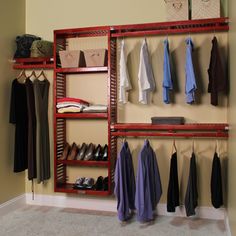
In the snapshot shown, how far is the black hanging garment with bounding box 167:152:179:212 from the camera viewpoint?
3.06m

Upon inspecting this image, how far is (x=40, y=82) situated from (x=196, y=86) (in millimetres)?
1773

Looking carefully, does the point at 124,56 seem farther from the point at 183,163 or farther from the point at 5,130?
the point at 5,130

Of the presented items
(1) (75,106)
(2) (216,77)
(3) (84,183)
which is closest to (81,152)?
(3) (84,183)

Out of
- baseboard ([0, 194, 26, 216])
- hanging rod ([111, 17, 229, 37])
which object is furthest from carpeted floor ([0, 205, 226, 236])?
hanging rod ([111, 17, 229, 37])

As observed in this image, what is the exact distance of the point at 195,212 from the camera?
3178 millimetres

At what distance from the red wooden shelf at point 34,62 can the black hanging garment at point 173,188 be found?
1.77 m

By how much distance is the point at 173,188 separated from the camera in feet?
10.1

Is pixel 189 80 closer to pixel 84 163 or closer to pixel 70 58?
pixel 70 58

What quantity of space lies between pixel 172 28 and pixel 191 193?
172 cm

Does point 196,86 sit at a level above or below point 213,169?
above


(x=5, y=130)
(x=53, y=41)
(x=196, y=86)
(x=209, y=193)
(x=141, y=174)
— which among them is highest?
(x=53, y=41)

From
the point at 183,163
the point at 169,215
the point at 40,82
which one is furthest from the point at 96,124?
the point at 169,215

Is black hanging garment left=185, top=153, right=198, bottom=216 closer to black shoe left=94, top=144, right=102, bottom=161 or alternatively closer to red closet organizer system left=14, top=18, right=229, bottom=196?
red closet organizer system left=14, top=18, right=229, bottom=196

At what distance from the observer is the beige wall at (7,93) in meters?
3.33
